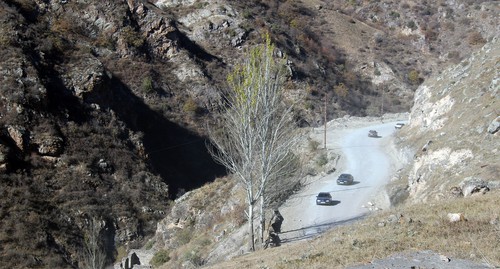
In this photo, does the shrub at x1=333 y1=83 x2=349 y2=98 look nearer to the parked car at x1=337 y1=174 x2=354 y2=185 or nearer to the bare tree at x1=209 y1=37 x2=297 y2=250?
the parked car at x1=337 y1=174 x2=354 y2=185

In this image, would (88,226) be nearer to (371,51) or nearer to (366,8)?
(371,51)

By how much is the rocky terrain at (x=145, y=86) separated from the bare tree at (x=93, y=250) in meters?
0.57

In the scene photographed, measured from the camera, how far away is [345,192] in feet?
118

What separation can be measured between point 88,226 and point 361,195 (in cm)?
1991

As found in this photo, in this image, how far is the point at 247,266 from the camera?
14914 mm

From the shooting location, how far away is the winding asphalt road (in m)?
30.0

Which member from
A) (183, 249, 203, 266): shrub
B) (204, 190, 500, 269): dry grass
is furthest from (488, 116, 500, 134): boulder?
(183, 249, 203, 266): shrub

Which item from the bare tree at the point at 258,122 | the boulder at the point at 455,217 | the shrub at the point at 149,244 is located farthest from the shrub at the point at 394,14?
the boulder at the point at 455,217

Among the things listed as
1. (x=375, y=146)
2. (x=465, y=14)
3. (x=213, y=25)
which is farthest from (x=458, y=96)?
(x=465, y=14)

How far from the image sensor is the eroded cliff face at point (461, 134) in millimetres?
19750

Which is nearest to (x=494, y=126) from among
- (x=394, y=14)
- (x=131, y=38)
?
(x=131, y=38)

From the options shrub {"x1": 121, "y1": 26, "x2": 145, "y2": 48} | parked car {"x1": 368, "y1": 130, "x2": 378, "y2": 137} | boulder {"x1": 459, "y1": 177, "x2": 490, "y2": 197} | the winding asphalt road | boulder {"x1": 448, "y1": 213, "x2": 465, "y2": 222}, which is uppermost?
shrub {"x1": 121, "y1": 26, "x2": 145, "y2": 48}

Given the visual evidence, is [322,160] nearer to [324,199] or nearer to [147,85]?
[324,199]

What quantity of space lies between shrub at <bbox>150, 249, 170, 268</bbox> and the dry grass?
1825 cm
